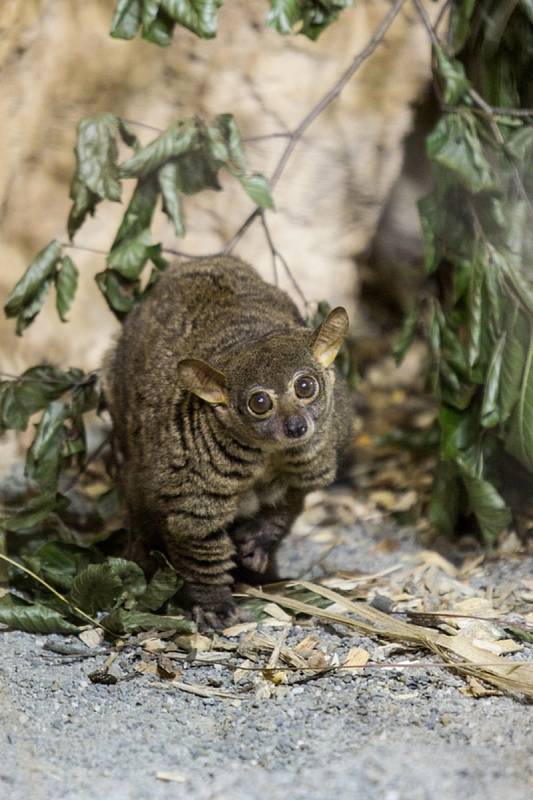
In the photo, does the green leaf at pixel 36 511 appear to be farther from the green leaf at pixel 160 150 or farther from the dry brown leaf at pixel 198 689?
the green leaf at pixel 160 150

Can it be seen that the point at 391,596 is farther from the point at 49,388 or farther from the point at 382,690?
the point at 49,388

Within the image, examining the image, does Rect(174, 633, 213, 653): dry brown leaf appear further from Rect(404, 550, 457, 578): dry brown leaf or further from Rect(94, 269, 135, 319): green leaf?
Rect(94, 269, 135, 319): green leaf

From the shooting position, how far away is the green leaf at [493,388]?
534 cm

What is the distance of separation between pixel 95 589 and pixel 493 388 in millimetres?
2098

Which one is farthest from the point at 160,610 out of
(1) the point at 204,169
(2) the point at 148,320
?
(1) the point at 204,169

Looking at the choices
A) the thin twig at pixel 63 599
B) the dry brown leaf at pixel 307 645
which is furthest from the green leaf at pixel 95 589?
the dry brown leaf at pixel 307 645

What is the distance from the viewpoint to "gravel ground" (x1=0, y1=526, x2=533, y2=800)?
3535mm

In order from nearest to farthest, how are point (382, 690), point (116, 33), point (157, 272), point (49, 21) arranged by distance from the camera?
1. point (382, 690)
2. point (116, 33)
3. point (157, 272)
4. point (49, 21)

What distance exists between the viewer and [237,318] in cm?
512

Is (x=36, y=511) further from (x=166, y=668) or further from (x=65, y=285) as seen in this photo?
(x=166, y=668)

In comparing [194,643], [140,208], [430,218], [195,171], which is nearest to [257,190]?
[195,171]

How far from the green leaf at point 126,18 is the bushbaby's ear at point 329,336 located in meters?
1.64

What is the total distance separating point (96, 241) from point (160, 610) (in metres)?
2.81

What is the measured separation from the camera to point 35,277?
5.56m
